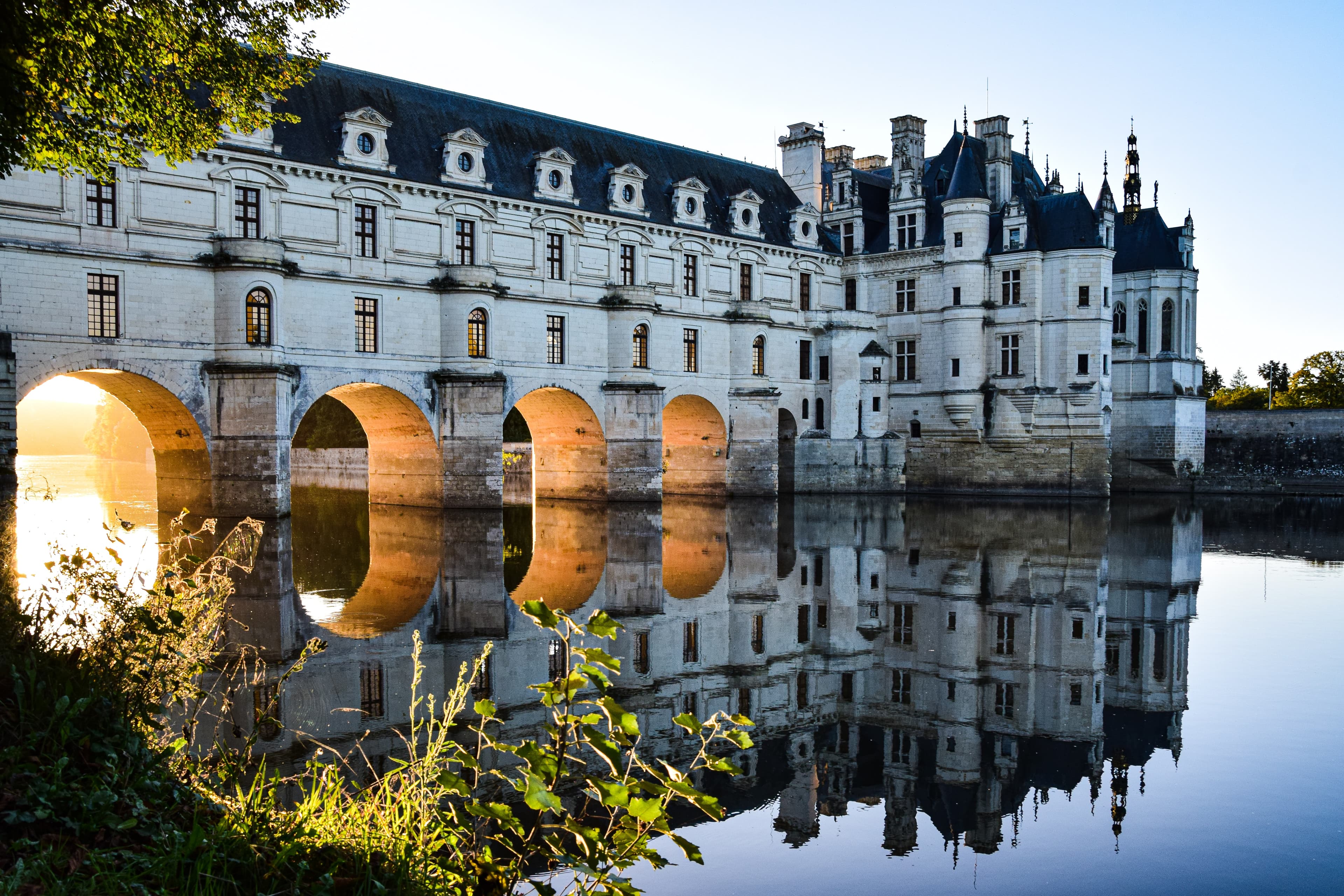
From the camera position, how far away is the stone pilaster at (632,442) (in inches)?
1312

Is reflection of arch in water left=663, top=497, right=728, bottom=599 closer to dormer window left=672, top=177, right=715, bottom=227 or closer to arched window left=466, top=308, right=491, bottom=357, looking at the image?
arched window left=466, top=308, right=491, bottom=357

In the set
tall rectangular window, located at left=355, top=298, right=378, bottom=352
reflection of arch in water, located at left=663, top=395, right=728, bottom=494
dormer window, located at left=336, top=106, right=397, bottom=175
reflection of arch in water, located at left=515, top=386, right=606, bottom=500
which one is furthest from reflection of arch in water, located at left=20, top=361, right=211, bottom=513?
reflection of arch in water, located at left=663, top=395, right=728, bottom=494

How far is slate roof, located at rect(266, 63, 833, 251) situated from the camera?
28031 mm

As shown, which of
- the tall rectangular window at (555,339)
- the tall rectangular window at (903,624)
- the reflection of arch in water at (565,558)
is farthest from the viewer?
the tall rectangular window at (555,339)

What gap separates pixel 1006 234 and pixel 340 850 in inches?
1616

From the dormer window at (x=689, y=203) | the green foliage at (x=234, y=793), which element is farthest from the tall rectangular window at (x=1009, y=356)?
the green foliage at (x=234, y=793)

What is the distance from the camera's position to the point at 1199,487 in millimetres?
47719

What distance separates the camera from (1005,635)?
42.8 ft

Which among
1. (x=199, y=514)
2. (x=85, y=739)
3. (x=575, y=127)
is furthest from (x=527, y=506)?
(x=85, y=739)

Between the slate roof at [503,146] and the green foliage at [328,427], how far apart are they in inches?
734

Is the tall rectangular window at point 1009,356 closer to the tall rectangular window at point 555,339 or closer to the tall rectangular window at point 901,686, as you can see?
the tall rectangular window at point 555,339

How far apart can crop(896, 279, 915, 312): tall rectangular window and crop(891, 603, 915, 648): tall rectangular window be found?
99.5 ft

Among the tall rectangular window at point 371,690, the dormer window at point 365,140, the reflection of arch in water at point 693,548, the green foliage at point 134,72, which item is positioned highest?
the dormer window at point 365,140

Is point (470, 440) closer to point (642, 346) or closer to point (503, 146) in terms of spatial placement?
point (642, 346)
